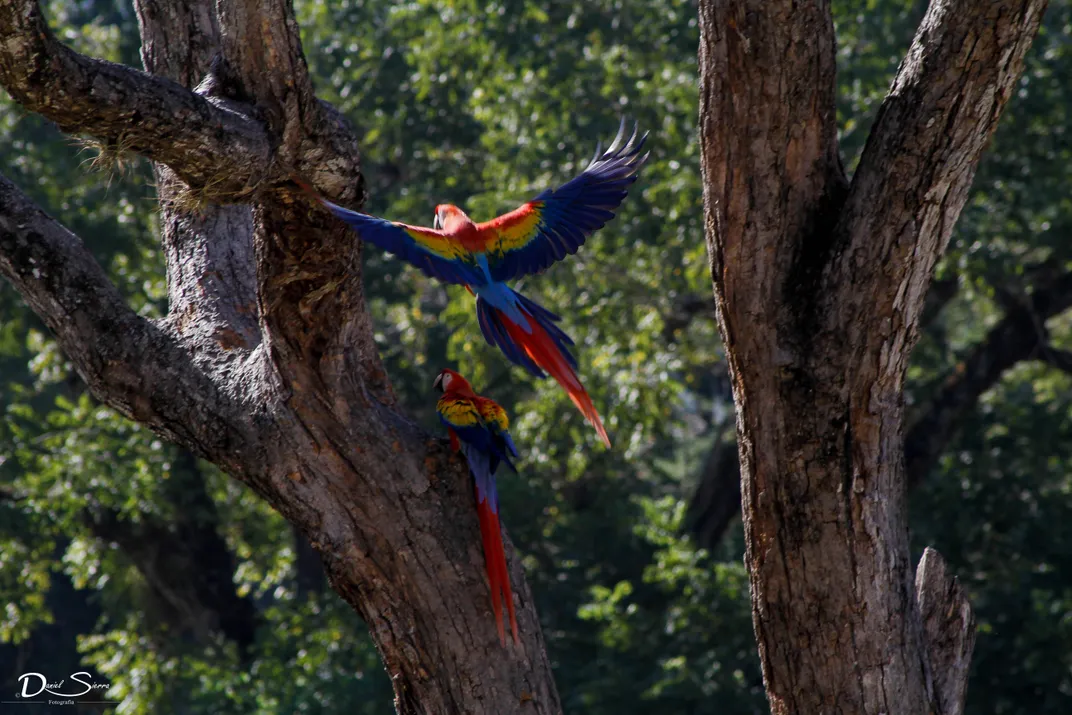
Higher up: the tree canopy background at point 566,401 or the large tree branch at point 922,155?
the tree canopy background at point 566,401

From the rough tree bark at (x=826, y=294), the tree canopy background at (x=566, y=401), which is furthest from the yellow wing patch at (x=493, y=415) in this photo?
the tree canopy background at (x=566, y=401)

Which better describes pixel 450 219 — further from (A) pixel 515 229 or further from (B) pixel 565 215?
→ (B) pixel 565 215

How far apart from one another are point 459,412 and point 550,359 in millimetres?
494

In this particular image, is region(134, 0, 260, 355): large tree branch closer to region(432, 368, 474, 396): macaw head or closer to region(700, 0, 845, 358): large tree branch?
region(432, 368, 474, 396): macaw head

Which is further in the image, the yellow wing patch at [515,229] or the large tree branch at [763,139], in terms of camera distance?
the yellow wing patch at [515,229]

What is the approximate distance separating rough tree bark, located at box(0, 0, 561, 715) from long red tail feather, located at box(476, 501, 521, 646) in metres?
0.02

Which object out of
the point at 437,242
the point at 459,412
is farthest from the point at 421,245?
the point at 459,412

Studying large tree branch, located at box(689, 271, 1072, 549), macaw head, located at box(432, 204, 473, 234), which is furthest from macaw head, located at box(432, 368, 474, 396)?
large tree branch, located at box(689, 271, 1072, 549)

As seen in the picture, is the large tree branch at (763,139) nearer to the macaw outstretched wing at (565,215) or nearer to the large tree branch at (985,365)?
the macaw outstretched wing at (565,215)

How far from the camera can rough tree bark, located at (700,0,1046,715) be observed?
1953mm

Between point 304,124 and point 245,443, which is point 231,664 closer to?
point 245,443

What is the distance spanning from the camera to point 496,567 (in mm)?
2363

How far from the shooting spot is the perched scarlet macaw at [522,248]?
2.37 m

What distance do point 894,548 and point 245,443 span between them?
53.5 inches
